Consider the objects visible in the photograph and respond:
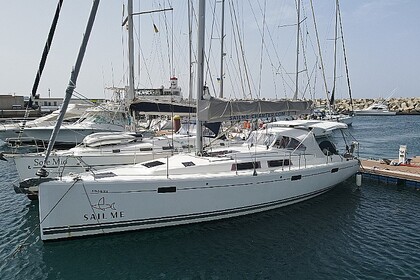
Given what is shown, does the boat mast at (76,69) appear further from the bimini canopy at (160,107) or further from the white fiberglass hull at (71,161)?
the bimini canopy at (160,107)

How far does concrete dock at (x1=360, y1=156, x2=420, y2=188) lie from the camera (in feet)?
48.0

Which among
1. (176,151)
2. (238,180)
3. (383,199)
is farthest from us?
(176,151)

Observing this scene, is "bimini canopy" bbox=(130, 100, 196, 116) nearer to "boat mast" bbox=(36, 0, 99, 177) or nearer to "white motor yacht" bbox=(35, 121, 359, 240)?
"white motor yacht" bbox=(35, 121, 359, 240)

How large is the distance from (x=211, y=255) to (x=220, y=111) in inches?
188

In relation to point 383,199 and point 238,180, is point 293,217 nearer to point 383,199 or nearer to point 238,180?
point 238,180

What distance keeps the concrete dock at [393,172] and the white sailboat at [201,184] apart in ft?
9.27

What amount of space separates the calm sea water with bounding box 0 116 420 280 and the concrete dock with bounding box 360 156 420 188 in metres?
2.78

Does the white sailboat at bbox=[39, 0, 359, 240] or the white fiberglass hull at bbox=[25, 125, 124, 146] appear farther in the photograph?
the white fiberglass hull at bbox=[25, 125, 124, 146]

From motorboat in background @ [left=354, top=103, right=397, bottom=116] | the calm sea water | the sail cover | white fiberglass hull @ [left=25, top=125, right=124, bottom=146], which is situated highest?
motorboat in background @ [left=354, top=103, right=397, bottom=116]

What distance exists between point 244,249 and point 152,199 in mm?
2931

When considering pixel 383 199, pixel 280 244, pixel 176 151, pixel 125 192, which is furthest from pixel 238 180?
pixel 383 199

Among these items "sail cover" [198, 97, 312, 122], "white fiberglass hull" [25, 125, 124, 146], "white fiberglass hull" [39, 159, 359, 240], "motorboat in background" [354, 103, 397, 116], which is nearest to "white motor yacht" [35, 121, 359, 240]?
"white fiberglass hull" [39, 159, 359, 240]

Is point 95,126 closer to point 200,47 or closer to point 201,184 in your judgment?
point 200,47

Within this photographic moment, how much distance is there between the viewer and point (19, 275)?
307 inches
